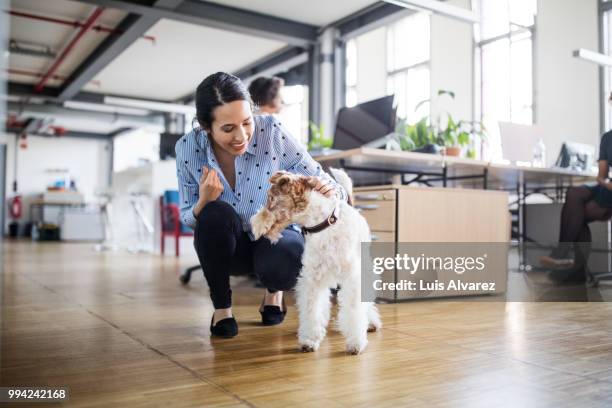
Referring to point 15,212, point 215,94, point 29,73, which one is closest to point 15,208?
point 15,212

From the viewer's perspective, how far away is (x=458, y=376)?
1.30 m

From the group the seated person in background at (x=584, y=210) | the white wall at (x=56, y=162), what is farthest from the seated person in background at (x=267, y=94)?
the white wall at (x=56, y=162)

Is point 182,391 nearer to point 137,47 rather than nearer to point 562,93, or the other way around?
point 562,93

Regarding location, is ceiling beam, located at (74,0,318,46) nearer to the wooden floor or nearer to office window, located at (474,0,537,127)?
office window, located at (474,0,537,127)

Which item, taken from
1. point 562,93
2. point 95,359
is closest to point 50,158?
point 562,93

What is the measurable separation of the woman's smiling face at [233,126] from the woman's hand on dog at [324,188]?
0.29 meters

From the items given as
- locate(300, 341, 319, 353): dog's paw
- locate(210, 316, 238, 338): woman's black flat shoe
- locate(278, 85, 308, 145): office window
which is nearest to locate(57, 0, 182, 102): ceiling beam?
locate(278, 85, 308, 145): office window

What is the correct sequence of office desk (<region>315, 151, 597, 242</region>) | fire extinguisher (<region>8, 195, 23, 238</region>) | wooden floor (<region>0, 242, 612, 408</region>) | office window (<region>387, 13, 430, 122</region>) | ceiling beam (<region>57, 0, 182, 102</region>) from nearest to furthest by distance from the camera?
wooden floor (<region>0, 242, 612, 408</region>) → office desk (<region>315, 151, 597, 242</region>) → ceiling beam (<region>57, 0, 182, 102</region>) → office window (<region>387, 13, 430, 122</region>) → fire extinguisher (<region>8, 195, 23, 238</region>)

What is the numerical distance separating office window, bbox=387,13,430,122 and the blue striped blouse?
5.84 m

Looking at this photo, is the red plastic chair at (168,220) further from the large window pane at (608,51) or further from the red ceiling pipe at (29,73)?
the large window pane at (608,51)

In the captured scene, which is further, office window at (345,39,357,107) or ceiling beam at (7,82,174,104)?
ceiling beam at (7,82,174,104)

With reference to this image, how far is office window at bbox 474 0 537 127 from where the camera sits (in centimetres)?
554

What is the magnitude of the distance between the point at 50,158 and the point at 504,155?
39.8 ft

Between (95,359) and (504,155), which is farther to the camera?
(504,155)
